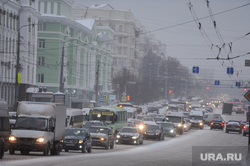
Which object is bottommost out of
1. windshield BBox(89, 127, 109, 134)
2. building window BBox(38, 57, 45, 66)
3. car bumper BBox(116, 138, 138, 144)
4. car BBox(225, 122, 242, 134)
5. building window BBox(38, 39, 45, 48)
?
car BBox(225, 122, 242, 134)

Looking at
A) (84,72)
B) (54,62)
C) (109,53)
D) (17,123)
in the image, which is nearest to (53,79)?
(54,62)

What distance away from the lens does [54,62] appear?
98562 mm

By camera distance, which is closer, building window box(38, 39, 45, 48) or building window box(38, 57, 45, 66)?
building window box(38, 39, 45, 48)

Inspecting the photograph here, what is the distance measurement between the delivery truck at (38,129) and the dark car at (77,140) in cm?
369

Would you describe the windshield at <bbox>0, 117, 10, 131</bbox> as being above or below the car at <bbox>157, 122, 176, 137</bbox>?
above

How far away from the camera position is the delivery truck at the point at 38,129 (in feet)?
89.0

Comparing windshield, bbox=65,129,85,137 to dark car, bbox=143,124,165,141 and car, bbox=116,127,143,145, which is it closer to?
car, bbox=116,127,143,145

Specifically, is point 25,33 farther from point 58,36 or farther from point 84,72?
point 84,72

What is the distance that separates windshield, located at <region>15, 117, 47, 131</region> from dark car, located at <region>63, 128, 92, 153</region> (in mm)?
6036

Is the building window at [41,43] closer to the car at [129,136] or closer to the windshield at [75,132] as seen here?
the car at [129,136]

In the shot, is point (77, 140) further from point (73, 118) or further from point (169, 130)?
point (169, 130)

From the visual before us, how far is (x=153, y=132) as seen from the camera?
5400cm

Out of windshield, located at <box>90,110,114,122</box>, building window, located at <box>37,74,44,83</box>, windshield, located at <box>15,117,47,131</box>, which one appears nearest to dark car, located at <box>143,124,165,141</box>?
windshield, located at <box>90,110,114,122</box>

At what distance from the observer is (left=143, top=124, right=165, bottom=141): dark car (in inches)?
2127
